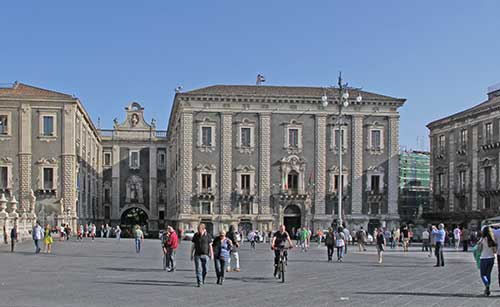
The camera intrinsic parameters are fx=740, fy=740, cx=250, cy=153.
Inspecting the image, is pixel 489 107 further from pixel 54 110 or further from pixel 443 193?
pixel 54 110

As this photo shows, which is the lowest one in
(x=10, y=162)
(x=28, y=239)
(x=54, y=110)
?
(x=28, y=239)

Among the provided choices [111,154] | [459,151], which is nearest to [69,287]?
[459,151]

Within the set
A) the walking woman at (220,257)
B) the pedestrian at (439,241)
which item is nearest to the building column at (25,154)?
the pedestrian at (439,241)

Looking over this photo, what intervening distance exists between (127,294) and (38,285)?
2914mm

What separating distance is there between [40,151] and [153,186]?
30526mm

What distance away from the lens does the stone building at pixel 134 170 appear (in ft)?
285

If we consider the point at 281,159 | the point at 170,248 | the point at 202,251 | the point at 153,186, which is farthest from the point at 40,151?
the point at 202,251

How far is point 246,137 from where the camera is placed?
6081cm

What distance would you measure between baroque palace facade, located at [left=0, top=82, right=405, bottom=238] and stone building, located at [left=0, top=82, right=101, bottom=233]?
78 mm

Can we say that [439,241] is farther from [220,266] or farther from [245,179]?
[245,179]

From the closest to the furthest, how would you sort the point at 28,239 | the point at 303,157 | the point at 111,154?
the point at 28,239 < the point at 303,157 < the point at 111,154

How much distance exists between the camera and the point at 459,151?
213 feet

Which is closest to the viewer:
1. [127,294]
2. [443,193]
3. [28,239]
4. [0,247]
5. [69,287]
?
[127,294]

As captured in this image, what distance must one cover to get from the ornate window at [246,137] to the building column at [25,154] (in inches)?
650
